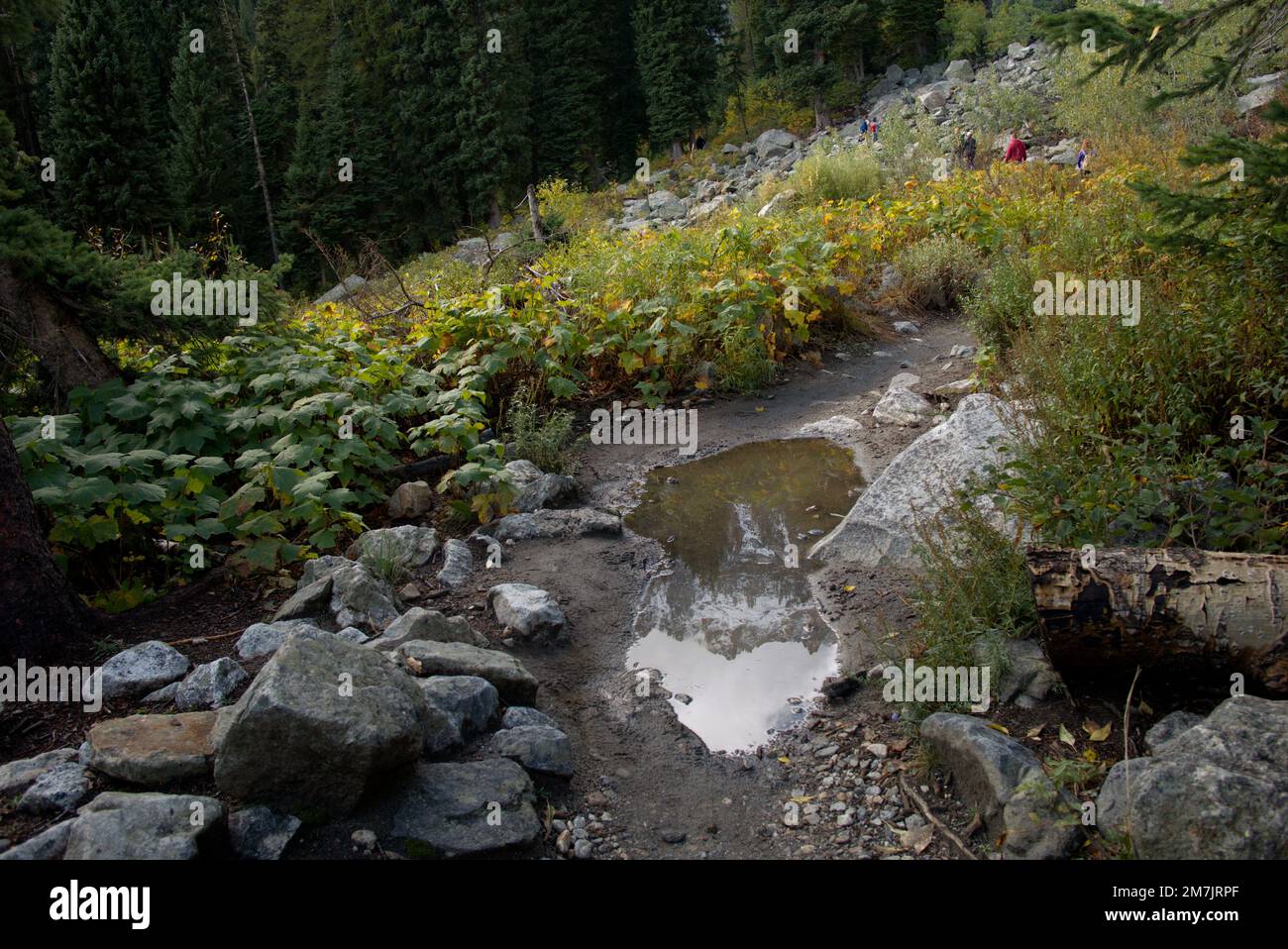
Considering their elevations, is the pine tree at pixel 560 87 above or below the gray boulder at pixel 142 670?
above

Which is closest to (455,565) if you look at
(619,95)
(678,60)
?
(678,60)

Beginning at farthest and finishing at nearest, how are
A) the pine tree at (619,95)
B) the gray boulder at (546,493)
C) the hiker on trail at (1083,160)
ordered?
the pine tree at (619,95) → the hiker on trail at (1083,160) → the gray boulder at (546,493)

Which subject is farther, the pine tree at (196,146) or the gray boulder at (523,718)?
the pine tree at (196,146)

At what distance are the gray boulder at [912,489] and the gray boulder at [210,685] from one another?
124 inches

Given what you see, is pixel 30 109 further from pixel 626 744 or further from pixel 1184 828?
pixel 1184 828

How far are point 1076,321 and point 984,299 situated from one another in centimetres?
301

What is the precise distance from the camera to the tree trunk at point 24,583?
3650 mm

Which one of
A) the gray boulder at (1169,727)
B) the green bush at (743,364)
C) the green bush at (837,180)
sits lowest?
the gray boulder at (1169,727)

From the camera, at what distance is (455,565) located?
5129 mm

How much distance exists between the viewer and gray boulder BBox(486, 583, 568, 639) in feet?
14.5

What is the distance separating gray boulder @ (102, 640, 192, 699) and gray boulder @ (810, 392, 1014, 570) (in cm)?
337

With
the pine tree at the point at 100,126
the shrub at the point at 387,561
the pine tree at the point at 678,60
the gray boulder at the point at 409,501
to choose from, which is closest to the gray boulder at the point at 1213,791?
→ the shrub at the point at 387,561

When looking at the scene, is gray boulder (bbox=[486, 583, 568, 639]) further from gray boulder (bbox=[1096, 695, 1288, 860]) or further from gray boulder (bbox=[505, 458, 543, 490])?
gray boulder (bbox=[1096, 695, 1288, 860])

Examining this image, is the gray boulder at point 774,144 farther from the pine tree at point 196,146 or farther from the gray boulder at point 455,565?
the gray boulder at point 455,565
